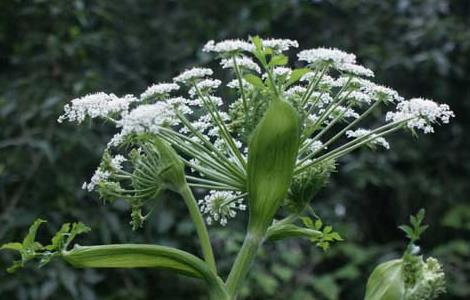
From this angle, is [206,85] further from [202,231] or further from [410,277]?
[410,277]

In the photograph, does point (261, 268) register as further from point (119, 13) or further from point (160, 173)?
point (160, 173)

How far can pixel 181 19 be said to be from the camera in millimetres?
2830

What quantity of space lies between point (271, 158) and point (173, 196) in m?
1.71

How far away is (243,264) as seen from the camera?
90 cm

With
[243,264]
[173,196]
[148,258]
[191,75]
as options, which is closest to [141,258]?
[148,258]

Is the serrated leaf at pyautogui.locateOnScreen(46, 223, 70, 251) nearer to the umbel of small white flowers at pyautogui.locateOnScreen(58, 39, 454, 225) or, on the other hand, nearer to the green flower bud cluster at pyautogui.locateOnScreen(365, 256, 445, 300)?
the umbel of small white flowers at pyautogui.locateOnScreen(58, 39, 454, 225)

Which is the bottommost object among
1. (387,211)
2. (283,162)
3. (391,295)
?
(391,295)

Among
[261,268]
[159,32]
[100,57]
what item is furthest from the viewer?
[159,32]

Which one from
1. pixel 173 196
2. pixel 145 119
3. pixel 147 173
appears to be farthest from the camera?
pixel 173 196

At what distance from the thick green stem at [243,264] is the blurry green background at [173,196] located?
136 cm

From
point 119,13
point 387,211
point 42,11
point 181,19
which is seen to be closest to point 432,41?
point 387,211

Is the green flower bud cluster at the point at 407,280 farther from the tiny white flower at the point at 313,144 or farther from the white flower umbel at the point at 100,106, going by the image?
the white flower umbel at the point at 100,106

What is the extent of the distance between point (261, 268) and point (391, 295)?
1.66 metres

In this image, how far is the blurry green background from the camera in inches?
93.4
